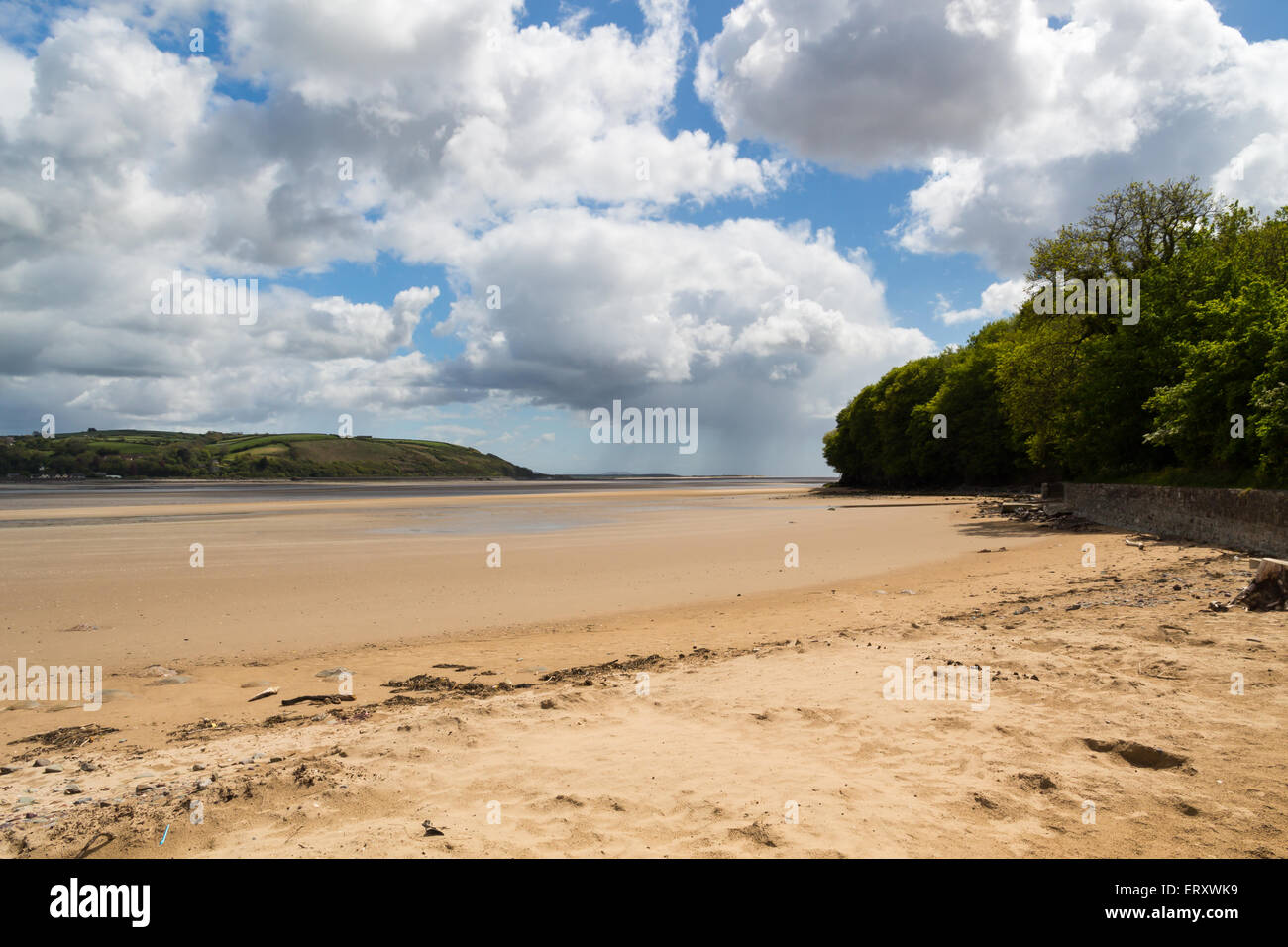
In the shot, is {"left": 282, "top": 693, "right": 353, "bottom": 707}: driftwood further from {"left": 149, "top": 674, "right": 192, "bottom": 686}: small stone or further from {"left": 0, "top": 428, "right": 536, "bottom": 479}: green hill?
{"left": 0, "top": 428, "right": 536, "bottom": 479}: green hill

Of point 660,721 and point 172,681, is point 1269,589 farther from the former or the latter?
point 172,681

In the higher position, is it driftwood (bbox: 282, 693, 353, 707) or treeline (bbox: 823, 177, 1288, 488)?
treeline (bbox: 823, 177, 1288, 488)

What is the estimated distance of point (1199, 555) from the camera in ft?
52.5

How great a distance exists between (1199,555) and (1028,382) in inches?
829

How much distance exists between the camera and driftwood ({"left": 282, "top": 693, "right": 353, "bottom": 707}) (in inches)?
303

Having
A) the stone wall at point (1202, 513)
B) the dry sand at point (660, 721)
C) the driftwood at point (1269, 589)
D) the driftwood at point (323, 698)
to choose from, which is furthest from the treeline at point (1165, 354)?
the driftwood at point (323, 698)

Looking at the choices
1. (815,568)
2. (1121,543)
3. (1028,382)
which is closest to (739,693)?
(815,568)

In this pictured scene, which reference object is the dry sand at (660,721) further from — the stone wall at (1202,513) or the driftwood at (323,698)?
the stone wall at (1202,513)

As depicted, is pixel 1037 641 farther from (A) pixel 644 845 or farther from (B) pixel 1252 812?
(A) pixel 644 845

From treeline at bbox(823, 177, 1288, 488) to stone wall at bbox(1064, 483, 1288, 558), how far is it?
0.72 meters

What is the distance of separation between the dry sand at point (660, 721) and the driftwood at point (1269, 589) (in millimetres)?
542

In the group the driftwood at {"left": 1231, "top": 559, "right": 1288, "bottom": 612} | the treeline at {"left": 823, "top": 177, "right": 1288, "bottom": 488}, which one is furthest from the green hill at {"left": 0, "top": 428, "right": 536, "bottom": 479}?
the driftwood at {"left": 1231, "top": 559, "right": 1288, "bottom": 612}

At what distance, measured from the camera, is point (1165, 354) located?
25.5m

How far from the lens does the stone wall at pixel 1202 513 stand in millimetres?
15328
